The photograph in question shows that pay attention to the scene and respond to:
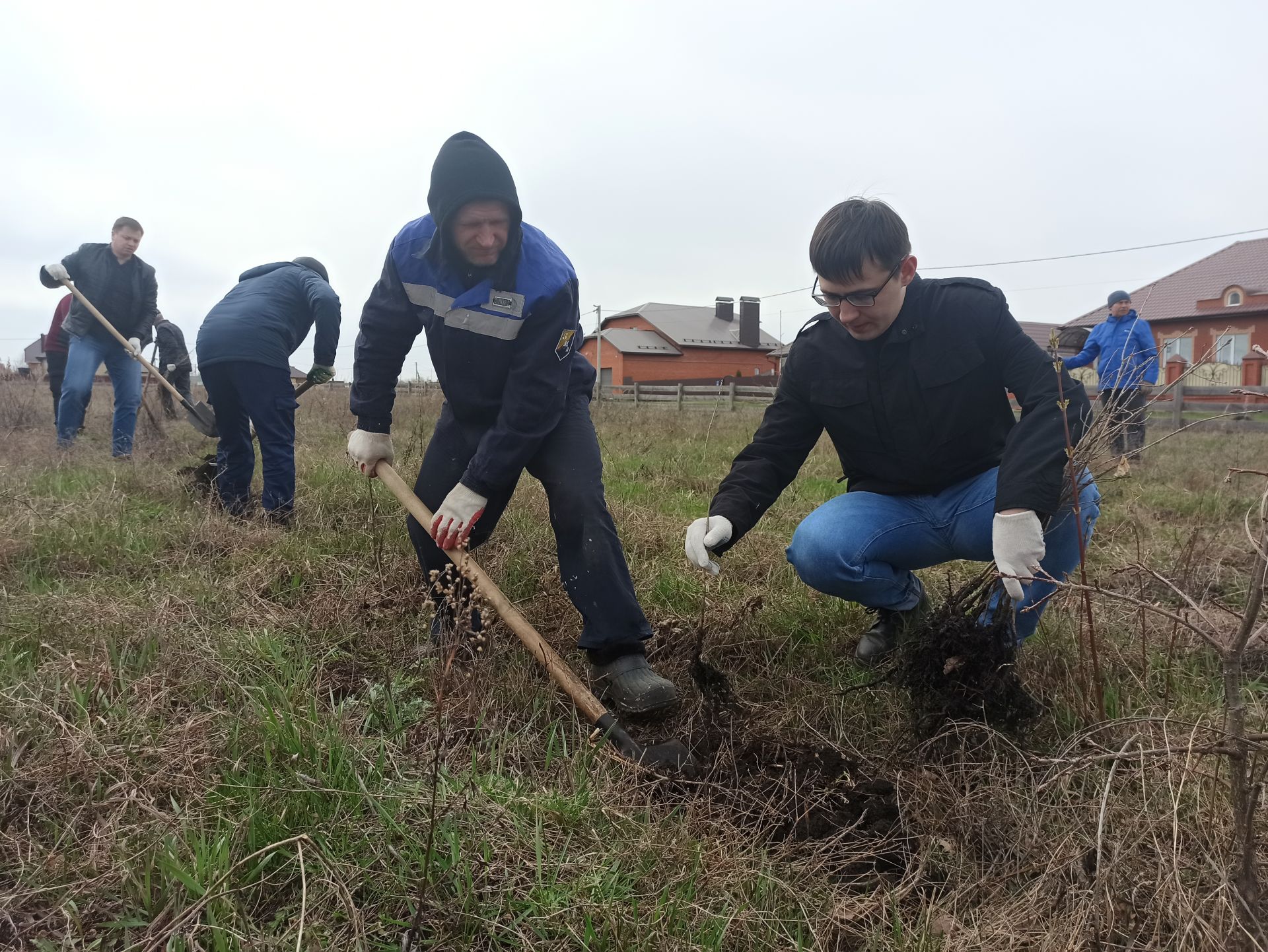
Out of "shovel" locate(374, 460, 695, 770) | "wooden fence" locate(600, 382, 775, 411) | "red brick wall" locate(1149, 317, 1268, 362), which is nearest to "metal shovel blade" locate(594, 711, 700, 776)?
"shovel" locate(374, 460, 695, 770)

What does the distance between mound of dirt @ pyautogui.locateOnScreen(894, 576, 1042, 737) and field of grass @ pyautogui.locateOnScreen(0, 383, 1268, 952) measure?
2.1 inches

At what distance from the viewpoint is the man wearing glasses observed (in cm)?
213

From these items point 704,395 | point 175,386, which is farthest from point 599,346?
point 175,386

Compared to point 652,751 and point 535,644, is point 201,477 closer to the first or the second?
point 535,644

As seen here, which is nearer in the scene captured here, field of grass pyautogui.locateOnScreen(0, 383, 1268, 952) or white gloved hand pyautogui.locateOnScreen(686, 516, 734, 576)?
field of grass pyautogui.locateOnScreen(0, 383, 1268, 952)

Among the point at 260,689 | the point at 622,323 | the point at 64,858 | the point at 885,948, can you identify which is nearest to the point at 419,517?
the point at 260,689

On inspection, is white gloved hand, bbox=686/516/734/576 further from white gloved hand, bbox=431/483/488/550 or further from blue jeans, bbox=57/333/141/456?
blue jeans, bbox=57/333/141/456

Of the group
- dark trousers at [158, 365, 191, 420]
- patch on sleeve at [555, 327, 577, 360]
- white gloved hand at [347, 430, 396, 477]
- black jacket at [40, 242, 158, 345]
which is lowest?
white gloved hand at [347, 430, 396, 477]

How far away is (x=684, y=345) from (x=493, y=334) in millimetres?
40986

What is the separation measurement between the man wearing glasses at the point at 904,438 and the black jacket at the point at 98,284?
5567mm

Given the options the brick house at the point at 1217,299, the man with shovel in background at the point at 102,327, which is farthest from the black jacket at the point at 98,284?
the brick house at the point at 1217,299

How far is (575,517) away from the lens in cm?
241

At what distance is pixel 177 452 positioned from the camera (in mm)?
5980

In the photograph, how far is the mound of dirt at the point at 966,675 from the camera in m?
1.96
